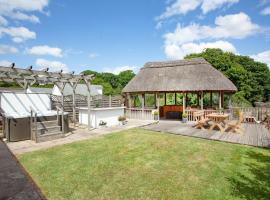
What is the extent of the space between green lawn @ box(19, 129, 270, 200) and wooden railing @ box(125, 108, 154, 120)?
24.1ft

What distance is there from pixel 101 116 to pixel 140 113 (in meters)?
4.63

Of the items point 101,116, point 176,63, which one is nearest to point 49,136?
point 101,116

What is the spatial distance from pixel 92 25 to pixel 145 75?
26.1ft

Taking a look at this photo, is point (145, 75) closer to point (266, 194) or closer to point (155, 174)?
point (155, 174)

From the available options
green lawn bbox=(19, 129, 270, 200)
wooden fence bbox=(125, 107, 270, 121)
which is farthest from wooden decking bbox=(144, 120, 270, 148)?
wooden fence bbox=(125, 107, 270, 121)

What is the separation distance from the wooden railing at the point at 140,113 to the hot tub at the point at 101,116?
2785 mm

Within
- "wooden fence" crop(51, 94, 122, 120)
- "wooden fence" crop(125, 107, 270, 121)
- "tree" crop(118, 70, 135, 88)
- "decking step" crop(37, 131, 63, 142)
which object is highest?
"tree" crop(118, 70, 135, 88)

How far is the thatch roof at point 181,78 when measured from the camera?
14.6m

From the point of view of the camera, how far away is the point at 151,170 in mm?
5953

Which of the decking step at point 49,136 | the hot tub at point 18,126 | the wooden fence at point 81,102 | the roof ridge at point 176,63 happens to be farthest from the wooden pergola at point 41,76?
the roof ridge at point 176,63

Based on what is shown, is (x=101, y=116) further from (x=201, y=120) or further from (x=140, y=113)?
(x=201, y=120)

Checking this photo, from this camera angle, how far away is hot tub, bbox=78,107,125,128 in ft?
42.4

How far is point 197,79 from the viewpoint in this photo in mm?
15406

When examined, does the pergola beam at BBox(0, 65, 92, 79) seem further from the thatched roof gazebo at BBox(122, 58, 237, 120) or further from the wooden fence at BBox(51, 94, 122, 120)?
the thatched roof gazebo at BBox(122, 58, 237, 120)
